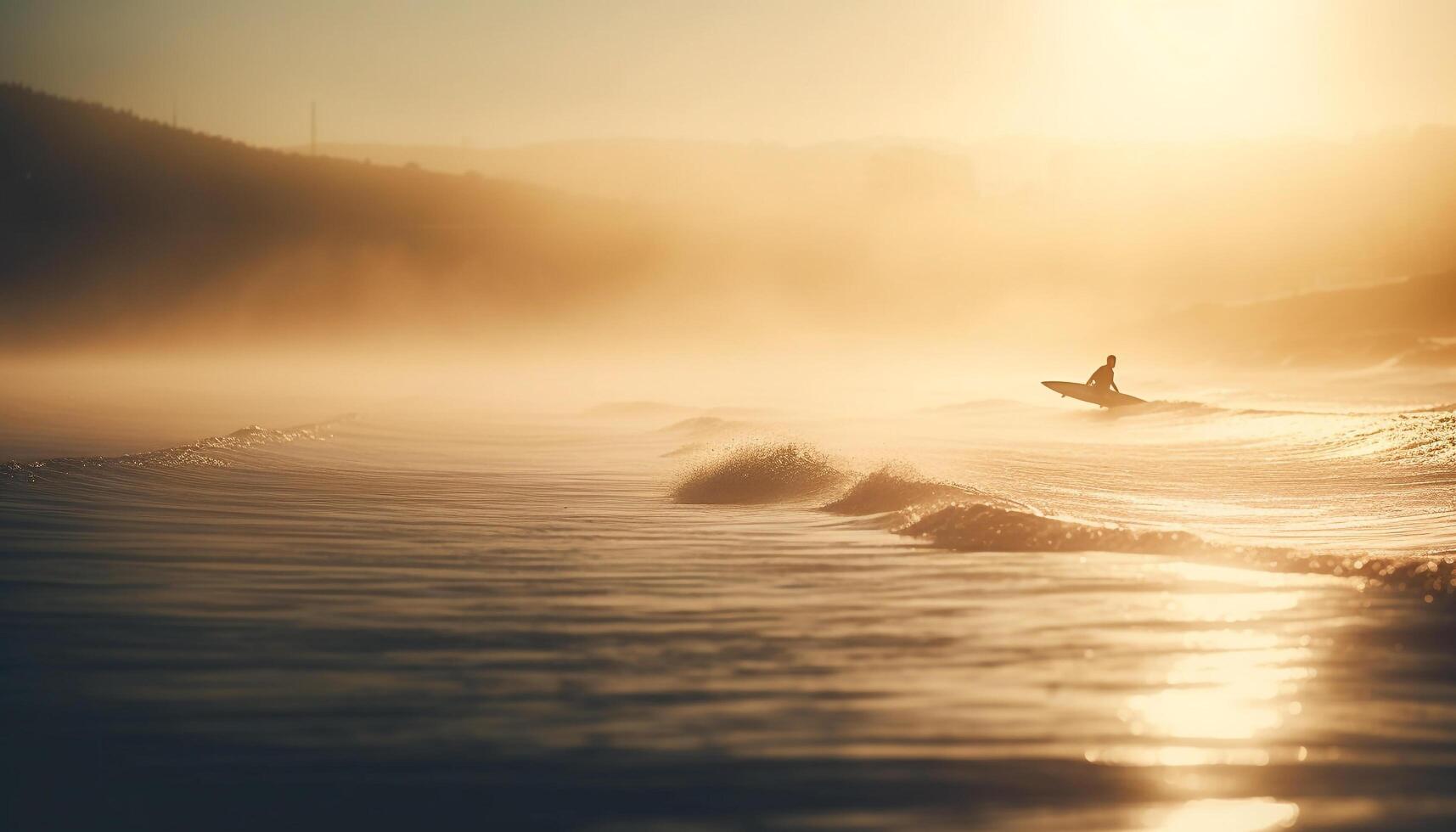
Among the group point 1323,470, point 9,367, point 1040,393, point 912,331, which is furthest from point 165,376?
point 912,331

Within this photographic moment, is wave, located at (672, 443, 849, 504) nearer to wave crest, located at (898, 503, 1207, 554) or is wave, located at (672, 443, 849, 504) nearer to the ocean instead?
the ocean

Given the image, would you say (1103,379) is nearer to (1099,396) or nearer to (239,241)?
(1099,396)

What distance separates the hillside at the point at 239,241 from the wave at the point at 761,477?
121821 mm

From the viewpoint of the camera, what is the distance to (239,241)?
13900cm

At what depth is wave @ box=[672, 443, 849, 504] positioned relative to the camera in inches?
647

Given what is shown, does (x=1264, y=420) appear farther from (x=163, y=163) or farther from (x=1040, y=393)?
(x=163, y=163)

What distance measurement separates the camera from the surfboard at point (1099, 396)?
36906mm

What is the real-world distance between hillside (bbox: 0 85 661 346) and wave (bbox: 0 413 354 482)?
111 m

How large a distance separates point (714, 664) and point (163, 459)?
588 inches

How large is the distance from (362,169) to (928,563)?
148m

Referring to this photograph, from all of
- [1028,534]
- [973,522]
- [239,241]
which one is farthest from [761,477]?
[239,241]

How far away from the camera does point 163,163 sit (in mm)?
138250

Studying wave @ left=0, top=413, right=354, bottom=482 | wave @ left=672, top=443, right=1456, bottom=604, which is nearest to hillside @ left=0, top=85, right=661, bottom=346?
wave @ left=0, top=413, right=354, bottom=482

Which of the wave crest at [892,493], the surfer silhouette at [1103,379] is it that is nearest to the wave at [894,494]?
the wave crest at [892,493]
